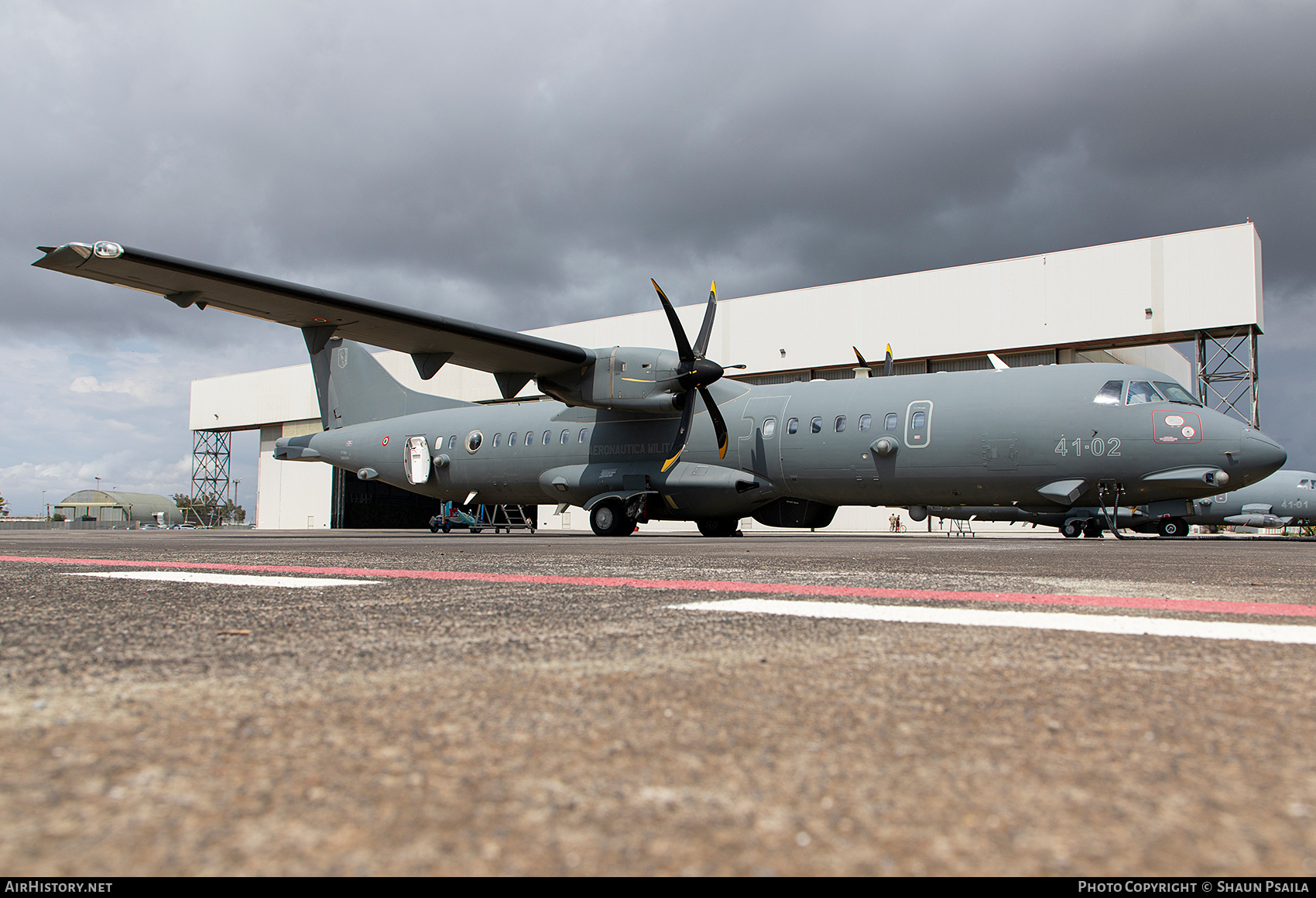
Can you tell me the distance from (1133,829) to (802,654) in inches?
42.2

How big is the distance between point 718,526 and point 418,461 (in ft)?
22.7

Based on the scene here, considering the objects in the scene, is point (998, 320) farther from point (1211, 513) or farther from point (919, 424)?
point (919, 424)

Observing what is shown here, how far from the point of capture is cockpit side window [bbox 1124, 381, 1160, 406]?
37.7 ft

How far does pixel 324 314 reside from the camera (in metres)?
13.2

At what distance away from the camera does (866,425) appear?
1276 cm

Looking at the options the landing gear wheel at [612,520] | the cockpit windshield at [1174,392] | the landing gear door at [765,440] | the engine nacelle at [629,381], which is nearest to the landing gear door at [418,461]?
the landing gear wheel at [612,520]

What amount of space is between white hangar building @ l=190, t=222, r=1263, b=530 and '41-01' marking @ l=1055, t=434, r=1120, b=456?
4982 millimetres

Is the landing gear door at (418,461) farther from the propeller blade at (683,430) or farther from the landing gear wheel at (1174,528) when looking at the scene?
the landing gear wheel at (1174,528)

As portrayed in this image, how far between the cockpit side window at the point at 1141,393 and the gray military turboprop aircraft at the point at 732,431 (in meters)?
0.02

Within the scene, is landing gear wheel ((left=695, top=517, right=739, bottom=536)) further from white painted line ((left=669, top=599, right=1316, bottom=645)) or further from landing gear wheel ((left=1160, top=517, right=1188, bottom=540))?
white painted line ((left=669, top=599, right=1316, bottom=645))

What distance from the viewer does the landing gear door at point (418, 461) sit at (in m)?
18.2

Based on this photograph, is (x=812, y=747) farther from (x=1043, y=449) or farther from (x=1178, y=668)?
(x=1043, y=449)
